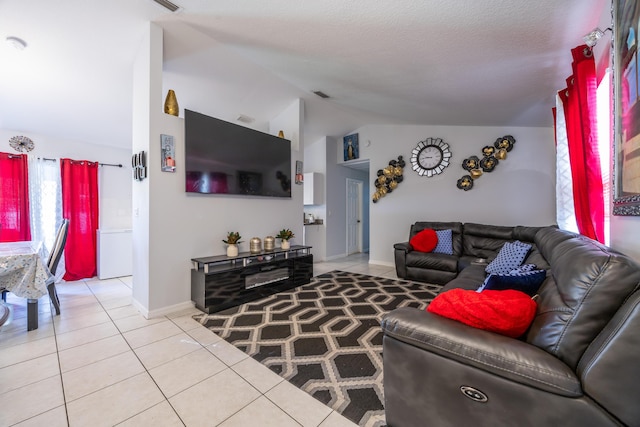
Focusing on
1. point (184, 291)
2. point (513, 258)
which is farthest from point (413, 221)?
point (184, 291)

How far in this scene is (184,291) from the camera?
2.83 metres

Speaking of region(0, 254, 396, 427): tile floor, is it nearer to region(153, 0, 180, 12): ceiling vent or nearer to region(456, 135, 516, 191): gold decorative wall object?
region(153, 0, 180, 12): ceiling vent

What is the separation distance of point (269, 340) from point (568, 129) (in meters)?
3.14

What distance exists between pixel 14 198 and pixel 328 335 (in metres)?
4.67

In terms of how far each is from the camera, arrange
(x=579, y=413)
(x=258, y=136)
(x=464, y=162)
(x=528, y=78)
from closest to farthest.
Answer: (x=579, y=413) → (x=528, y=78) → (x=258, y=136) → (x=464, y=162)

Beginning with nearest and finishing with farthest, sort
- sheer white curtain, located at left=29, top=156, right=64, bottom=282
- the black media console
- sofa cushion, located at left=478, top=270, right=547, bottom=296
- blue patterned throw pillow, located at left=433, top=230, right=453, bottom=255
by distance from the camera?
sofa cushion, located at left=478, top=270, right=547, bottom=296 < the black media console < sheer white curtain, located at left=29, top=156, right=64, bottom=282 < blue patterned throw pillow, located at left=433, top=230, right=453, bottom=255

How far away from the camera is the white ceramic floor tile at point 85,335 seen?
2.09 m

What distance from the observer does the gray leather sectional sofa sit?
0.78 m

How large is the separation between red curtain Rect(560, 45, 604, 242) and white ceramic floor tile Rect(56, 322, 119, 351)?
13.0 feet

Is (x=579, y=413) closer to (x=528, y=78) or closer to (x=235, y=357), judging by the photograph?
(x=235, y=357)

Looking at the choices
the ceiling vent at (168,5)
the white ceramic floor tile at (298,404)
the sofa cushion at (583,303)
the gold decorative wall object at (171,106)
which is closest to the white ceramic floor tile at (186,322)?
the white ceramic floor tile at (298,404)

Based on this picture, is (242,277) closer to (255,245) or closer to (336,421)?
(255,245)

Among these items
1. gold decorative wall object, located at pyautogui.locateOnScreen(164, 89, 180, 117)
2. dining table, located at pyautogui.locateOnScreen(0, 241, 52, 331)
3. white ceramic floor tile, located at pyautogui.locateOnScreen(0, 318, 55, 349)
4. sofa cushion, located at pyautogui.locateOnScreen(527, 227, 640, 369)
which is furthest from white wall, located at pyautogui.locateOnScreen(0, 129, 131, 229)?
sofa cushion, located at pyautogui.locateOnScreen(527, 227, 640, 369)

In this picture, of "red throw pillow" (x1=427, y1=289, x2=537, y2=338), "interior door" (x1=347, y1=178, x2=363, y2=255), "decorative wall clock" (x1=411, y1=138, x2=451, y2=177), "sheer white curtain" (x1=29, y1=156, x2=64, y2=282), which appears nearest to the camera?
"red throw pillow" (x1=427, y1=289, x2=537, y2=338)
